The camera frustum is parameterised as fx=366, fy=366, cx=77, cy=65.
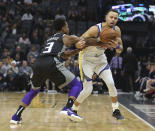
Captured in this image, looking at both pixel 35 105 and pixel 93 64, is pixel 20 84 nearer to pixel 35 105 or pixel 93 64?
pixel 35 105

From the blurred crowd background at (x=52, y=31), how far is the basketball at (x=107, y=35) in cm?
704

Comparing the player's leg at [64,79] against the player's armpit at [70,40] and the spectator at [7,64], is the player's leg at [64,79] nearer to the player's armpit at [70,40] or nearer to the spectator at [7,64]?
the player's armpit at [70,40]

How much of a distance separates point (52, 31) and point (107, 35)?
397 inches

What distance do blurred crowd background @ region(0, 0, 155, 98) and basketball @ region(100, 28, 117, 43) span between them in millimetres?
7044

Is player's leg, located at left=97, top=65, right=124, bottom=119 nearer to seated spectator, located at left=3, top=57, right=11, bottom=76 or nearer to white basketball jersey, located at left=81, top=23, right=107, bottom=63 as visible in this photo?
white basketball jersey, located at left=81, top=23, right=107, bottom=63

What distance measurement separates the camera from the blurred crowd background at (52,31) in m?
14.1

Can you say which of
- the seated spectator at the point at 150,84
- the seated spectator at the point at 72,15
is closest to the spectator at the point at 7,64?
the seated spectator at the point at 72,15

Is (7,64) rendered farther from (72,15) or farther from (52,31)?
(72,15)

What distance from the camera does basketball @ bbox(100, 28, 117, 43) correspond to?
5.94 meters

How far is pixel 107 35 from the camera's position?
594 cm

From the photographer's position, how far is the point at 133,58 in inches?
559

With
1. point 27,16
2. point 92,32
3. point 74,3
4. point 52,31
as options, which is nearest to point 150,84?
point 92,32

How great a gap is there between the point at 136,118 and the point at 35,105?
2903 mm

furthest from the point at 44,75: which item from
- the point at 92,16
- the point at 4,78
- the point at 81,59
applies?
the point at 92,16
